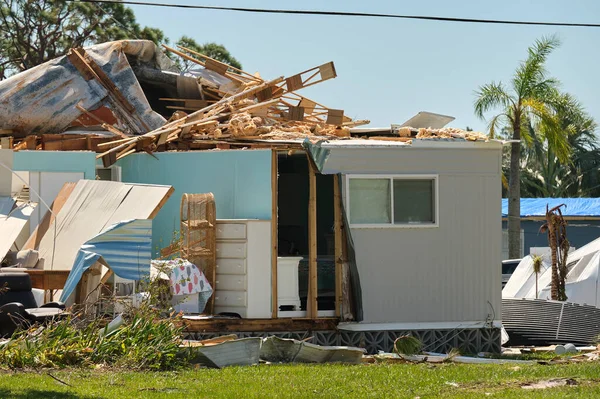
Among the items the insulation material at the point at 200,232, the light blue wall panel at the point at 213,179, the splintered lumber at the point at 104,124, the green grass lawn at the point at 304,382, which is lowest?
the green grass lawn at the point at 304,382

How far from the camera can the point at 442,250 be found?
18.0m

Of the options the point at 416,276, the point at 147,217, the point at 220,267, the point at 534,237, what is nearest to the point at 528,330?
the point at 416,276

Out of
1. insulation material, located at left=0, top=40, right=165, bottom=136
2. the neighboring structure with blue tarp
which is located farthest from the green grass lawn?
the neighboring structure with blue tarp

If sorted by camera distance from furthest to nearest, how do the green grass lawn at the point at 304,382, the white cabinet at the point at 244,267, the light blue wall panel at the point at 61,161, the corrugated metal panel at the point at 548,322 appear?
the corrugated metal panel at the point at 548,322 < the light blue wall panel at the point at 61,161 < the white cabinet at the point at 244,267 < the green grass lawn at the point at 304,382

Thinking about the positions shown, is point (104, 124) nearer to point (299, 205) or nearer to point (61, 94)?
point (61, 94)

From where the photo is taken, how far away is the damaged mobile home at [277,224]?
56.4 ft

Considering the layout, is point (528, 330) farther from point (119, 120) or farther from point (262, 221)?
point (119, 120)

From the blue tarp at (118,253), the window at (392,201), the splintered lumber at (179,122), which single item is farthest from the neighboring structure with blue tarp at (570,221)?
the blue tarp at (118,253)

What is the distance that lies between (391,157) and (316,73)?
14.4 ft

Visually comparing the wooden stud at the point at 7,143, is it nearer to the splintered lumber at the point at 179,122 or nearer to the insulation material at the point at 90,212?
the splintered lumber at the point at 179,122

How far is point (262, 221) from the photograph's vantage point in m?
17.4

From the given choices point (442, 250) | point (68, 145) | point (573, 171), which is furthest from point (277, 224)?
point (573, 171)

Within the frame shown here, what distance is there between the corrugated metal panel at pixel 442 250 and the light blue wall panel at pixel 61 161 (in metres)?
4.55

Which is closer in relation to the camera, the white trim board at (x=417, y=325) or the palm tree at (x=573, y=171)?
the white trim board at (x=417, y=325)
